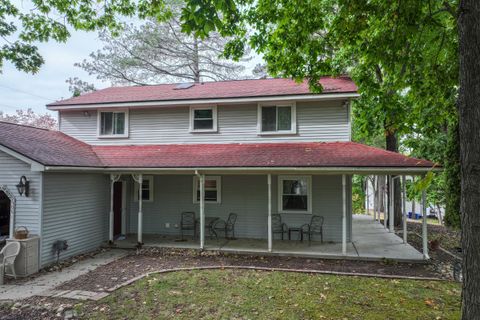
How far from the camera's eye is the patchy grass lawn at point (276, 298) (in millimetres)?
5520

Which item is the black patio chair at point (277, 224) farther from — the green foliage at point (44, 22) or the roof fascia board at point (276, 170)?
the green foliage at point (44, 22)

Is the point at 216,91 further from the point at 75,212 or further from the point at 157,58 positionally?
the point at 157,58

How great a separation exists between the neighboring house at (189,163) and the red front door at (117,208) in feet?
0.13

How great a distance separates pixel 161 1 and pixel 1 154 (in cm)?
616

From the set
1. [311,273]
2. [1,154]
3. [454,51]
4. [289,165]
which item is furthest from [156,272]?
[454,51]

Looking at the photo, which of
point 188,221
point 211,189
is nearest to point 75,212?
point 188,221

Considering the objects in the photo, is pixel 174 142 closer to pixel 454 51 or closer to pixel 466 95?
pixel 454 51

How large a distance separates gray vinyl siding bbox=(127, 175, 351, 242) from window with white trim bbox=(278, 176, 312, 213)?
0.18 metres

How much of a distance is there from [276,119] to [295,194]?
301cm

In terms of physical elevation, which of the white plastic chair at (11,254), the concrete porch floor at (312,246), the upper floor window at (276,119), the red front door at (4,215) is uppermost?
the upper floor window at (276,119)

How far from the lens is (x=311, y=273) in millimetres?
7969

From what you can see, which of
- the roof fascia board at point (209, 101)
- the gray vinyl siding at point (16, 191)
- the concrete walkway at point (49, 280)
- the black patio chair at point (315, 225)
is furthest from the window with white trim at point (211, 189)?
the gray vinyl siding at point (16, 191)

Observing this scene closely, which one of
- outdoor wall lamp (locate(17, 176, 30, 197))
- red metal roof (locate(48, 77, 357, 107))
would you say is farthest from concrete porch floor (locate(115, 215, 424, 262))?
red metal roof (locate(48, 77, 357, 107))

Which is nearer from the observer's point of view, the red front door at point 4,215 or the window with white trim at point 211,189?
the red front door at point 4,215
